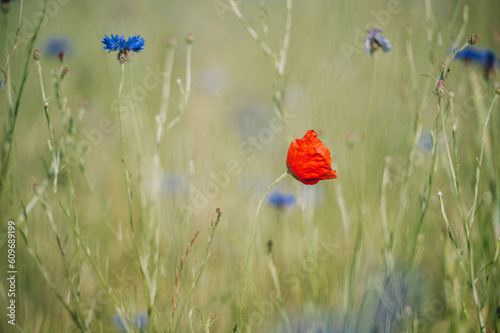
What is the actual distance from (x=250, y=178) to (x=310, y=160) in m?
0.92

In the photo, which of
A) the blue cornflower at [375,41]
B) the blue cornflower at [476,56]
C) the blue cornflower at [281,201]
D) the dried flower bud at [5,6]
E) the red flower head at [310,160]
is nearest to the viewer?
the red flower head at [310,160]

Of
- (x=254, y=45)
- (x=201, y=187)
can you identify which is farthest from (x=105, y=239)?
(x=254, y=45)

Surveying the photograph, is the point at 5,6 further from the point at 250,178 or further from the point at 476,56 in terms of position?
the point at 476,56

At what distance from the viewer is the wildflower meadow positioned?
84cm

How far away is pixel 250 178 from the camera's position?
5.22 feet

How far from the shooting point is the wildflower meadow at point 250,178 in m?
0.84

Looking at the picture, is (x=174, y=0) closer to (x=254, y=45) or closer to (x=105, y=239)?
(x=254, y=45)

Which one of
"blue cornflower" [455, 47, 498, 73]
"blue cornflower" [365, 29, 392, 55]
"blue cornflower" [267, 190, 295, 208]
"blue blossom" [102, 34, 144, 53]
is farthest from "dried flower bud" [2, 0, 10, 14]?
"blue cornflower" [455, 47, 498, 73]

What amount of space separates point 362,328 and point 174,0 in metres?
3.02

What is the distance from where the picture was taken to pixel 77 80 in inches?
83.1

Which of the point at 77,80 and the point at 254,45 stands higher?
the point at 254,45

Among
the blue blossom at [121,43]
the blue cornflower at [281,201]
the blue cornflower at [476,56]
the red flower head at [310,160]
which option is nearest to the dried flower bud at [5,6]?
the blue blossom at [121,43]

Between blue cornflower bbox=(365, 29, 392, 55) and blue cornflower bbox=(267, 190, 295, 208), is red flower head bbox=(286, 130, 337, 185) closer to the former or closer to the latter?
blue cornflower bbox=(365, 29, 392, 55)

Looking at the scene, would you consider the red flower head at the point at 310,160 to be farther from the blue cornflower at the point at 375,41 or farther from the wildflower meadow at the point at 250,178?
the blue cornflower at the point at 375,41
